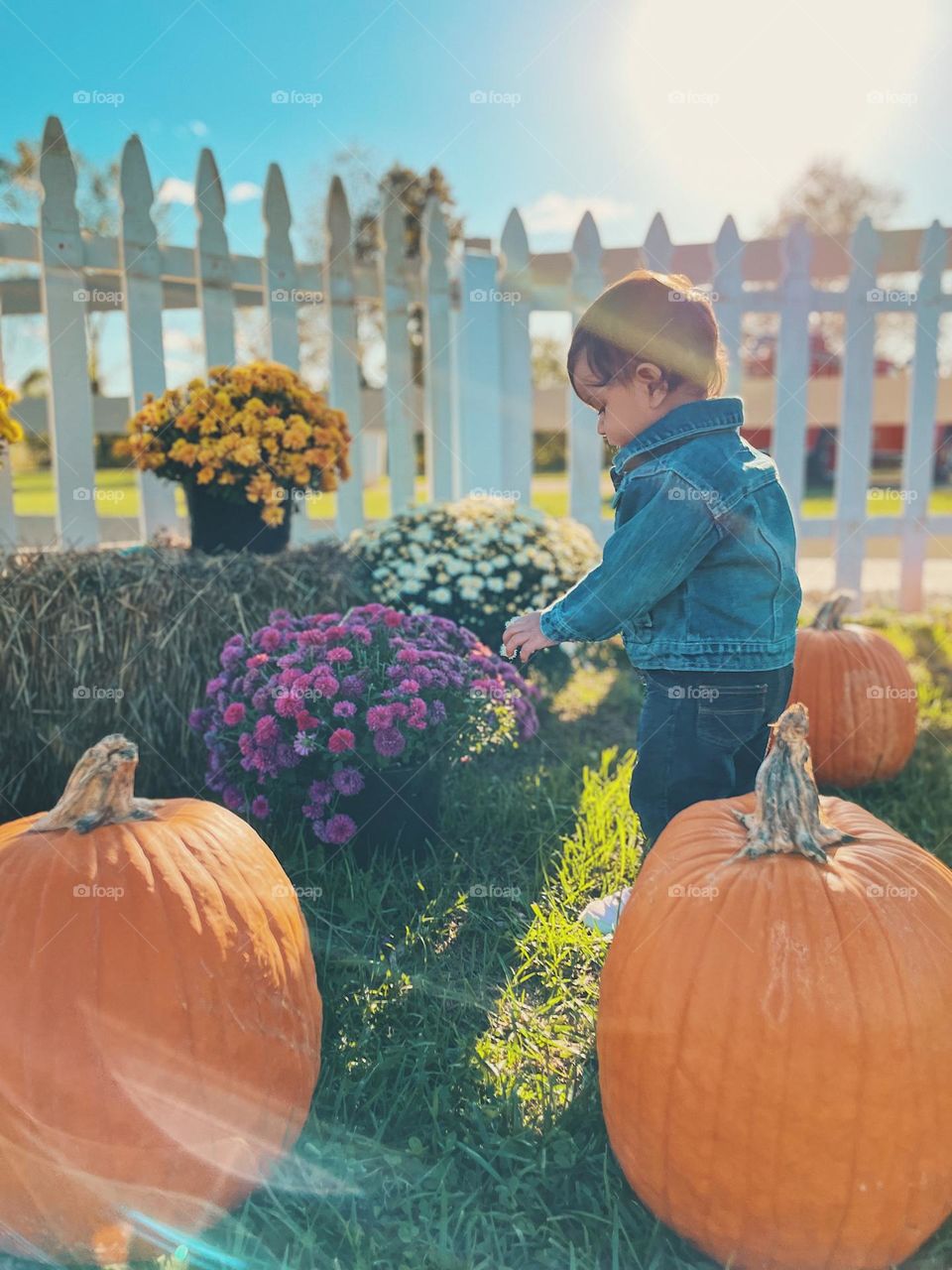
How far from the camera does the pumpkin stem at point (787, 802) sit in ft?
4.80

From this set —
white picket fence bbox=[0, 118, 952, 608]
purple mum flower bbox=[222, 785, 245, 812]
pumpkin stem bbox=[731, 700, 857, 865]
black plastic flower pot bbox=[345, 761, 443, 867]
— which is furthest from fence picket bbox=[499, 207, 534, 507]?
pumpkin stem bbox=[731, 700, 857, 865]

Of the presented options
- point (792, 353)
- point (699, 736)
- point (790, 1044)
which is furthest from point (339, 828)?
point (792, 353)

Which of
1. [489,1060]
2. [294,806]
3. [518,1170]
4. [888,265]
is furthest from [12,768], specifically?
[888,265]

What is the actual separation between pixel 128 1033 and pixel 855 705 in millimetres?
2574

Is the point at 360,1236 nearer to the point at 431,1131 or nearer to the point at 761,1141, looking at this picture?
the point at 431,1131

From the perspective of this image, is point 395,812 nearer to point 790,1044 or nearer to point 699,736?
point 699,736

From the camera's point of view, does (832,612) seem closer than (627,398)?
No

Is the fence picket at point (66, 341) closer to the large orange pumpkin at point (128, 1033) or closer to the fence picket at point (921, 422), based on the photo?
the large orange pumpkin at point (128, 1033)

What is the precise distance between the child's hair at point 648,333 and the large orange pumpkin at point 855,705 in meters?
1.53

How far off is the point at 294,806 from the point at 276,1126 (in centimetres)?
114

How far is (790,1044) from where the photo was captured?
1.34 metres

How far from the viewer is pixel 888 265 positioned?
577 centimetres

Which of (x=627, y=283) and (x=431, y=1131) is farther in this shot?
(x=627, y=283)

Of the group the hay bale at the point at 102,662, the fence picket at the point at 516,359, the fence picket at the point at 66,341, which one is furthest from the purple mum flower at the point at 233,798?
the fence picket at the point at 516,359
